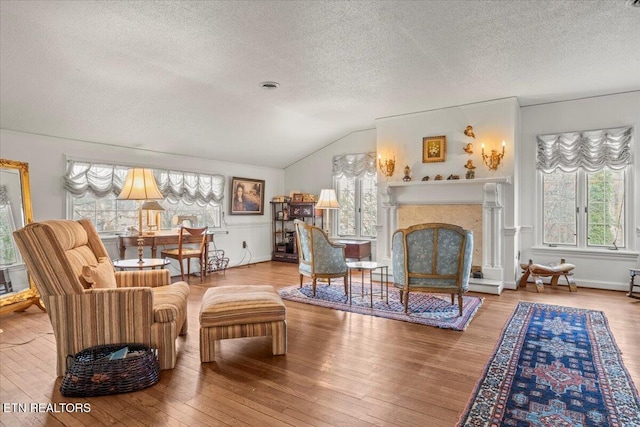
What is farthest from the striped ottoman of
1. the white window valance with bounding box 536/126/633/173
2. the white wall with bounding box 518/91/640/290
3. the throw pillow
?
the white window valance with bounding box 536/126/633/173

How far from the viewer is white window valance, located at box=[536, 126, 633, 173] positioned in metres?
5.22

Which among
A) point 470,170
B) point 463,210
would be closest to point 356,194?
point 463,210

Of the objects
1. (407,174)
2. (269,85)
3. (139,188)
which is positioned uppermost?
(269,85)

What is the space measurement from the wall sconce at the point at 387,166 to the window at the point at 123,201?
3124 millimetres

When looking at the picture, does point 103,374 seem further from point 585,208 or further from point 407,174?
point 585,208

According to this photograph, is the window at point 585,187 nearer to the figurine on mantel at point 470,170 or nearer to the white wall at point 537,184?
the white wall at point 537,184

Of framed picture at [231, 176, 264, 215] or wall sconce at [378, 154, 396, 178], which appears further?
framed picture at [231, 176, 264, 215]

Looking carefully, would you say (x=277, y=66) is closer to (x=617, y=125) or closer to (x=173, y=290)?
(x=173, y=290)

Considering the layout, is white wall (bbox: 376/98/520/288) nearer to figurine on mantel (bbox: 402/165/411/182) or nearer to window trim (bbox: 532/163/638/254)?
figurine on mantel (bbox: 402/165/411/182)

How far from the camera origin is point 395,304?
4.46 m

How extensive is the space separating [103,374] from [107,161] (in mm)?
4146

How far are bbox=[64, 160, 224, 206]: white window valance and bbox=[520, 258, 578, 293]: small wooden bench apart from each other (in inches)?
212

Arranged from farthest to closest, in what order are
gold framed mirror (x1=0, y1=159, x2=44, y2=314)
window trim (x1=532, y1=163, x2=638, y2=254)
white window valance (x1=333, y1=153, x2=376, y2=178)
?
1. white window valance (x1=333, y1=153, x2=376, y2=178)
2. window trim (x1=532, y1=163, x2=638, y2=254)
3. gold framed mirror (x1=0, y1=159, x2=44, y2=314)

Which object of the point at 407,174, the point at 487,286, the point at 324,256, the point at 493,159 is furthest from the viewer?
the point at 407,174
